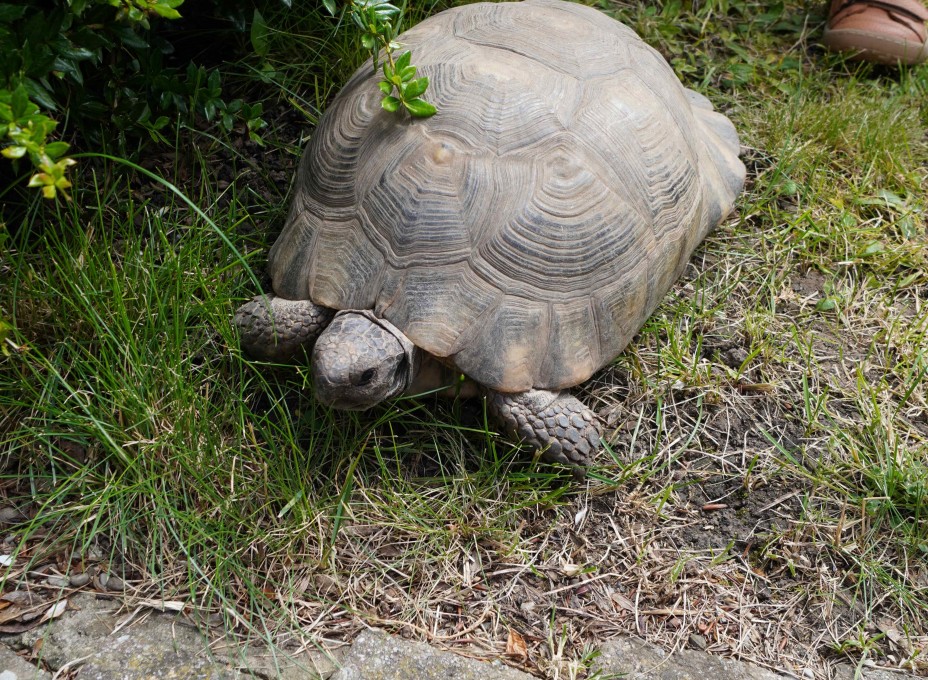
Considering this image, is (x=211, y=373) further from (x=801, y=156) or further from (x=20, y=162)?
(x=801, y=156)

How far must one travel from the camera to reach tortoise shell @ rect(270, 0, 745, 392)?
2.39m

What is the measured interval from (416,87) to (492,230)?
1.60 ft

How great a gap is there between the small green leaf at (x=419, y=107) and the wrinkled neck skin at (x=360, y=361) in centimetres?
62

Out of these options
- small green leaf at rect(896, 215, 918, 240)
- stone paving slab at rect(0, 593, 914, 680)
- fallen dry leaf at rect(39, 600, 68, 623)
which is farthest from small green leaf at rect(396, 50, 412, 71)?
small green leaf at rect(896, 215, 918, 240)

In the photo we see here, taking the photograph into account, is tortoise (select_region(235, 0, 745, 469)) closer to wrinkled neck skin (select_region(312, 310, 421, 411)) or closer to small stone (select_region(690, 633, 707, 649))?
wrinkled neck skin (select_region(312, 310, 421, 411))

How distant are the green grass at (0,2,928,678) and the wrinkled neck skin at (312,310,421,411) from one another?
0.18m

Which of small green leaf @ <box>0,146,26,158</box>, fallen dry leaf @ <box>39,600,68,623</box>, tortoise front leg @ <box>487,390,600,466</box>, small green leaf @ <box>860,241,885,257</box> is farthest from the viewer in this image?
small green leaf @ <box>860,241,885,257</box>

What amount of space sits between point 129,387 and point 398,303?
0.84 meters

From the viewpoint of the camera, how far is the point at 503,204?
7.87ft

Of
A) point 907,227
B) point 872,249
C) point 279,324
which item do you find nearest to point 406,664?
point 279,324

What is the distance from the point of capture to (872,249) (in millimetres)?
3229

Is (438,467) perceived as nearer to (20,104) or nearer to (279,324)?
(279,324)

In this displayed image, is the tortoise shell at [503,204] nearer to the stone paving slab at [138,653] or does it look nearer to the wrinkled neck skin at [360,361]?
the wrinkled neck skin at [360,361]

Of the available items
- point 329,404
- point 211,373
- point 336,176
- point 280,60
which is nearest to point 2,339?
point 211,373
